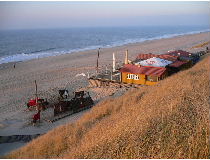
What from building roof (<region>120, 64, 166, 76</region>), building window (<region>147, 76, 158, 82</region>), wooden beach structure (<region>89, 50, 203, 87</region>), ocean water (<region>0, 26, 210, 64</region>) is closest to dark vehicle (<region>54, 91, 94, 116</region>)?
wooden beach structure (<region>89, 50, 203, 87</region>)

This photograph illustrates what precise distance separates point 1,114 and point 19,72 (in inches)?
654

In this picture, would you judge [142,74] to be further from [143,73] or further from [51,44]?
[51,44]

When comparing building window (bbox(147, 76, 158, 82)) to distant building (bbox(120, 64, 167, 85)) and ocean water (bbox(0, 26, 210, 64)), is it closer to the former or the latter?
distant building (bbox(120, 64, 167, 85))

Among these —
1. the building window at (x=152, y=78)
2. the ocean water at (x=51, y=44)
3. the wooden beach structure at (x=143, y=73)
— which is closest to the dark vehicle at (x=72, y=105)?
the wooden beach structure at (x=143, y=73)

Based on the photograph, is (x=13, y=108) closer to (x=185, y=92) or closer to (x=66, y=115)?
(x=66, y=115)

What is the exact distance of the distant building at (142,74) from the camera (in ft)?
57.2

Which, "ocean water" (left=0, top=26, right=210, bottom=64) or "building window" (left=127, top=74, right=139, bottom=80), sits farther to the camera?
"ocean water" (left=0, top=26, right=210, bottom=64)

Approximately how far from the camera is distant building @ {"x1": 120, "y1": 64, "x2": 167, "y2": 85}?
17.4 meters

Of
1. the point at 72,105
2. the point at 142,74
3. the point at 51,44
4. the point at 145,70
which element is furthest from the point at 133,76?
the point at 51,44

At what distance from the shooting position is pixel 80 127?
980 centimetres

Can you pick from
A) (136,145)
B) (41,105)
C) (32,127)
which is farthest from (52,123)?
(136,145)

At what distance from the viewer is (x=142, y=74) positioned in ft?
58.1

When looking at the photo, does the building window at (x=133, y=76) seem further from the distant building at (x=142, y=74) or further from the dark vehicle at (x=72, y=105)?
the dark vehicle at (x=72, y=105)

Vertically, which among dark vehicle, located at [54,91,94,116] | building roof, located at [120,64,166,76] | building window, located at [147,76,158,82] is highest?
building roof, located at [120,64,166,76]
